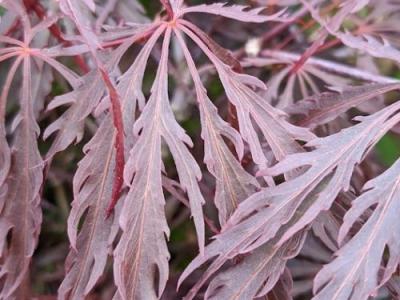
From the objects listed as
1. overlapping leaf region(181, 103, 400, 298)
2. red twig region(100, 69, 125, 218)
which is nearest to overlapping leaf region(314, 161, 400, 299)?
overlapping leaf region(181, 103, 400, 298)

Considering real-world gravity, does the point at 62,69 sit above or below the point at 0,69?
below

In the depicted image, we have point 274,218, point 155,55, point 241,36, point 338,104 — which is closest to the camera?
point 274,218

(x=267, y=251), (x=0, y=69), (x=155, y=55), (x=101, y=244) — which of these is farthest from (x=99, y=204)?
(x=0, y=69)

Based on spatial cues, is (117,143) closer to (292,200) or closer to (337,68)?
(292,200)

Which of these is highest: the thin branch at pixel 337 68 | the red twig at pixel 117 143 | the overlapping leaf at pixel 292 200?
the thin branch at pixel 337 68

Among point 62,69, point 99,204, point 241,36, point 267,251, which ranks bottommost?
Answer: point 267,251

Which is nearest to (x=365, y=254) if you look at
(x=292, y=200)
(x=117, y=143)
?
(x=292, y=200)

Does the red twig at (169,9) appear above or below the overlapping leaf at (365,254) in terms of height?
above

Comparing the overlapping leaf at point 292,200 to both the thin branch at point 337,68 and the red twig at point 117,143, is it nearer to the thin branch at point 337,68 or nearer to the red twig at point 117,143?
the red twig at point 117,143

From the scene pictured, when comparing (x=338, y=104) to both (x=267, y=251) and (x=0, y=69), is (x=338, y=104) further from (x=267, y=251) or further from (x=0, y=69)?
(x=0, y=69)

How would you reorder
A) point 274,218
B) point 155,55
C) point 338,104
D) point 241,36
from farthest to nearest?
1. point 241,36
2. point 155,55
3. point 338,104
4. point 274,218

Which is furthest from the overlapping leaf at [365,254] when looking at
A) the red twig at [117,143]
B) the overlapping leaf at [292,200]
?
the red twig at [117,143]
